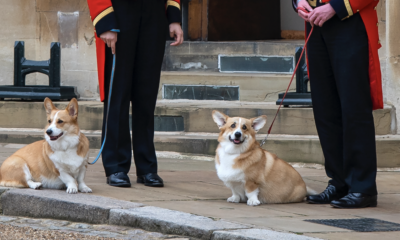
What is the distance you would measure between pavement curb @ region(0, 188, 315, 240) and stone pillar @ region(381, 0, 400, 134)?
3306 millimetres

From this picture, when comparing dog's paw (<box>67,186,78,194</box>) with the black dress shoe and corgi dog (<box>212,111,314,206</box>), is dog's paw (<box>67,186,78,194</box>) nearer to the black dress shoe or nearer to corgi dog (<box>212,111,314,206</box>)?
corgi dog (<box>212,111,314,206</box>)

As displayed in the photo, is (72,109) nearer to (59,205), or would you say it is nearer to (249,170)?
(59,205)

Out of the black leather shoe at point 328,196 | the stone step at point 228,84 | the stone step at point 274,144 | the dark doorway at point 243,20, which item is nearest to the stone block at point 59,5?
the stone step at point 228,84

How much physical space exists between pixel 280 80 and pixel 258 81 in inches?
9.7

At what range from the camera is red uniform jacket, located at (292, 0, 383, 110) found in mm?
3629

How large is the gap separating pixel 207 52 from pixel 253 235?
5291mm

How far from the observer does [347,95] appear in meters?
3.75

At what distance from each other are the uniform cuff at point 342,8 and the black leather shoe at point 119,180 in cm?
174

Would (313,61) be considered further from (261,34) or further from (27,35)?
(261,34)

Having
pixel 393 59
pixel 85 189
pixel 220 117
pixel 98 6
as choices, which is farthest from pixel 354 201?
pixel 393 59

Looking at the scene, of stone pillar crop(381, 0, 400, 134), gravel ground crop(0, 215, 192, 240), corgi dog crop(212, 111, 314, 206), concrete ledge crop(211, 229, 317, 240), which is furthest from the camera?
stone pillar crop(381, 0, 400, 134)

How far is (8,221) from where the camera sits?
3.68 metres

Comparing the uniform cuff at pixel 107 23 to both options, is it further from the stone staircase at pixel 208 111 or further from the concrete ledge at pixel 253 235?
the stone staircase at pixel 208 111

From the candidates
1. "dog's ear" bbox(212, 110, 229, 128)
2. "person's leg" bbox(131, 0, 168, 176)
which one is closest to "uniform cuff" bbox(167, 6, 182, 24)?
"person's leg" bbox(131, 0, 168, 176)
